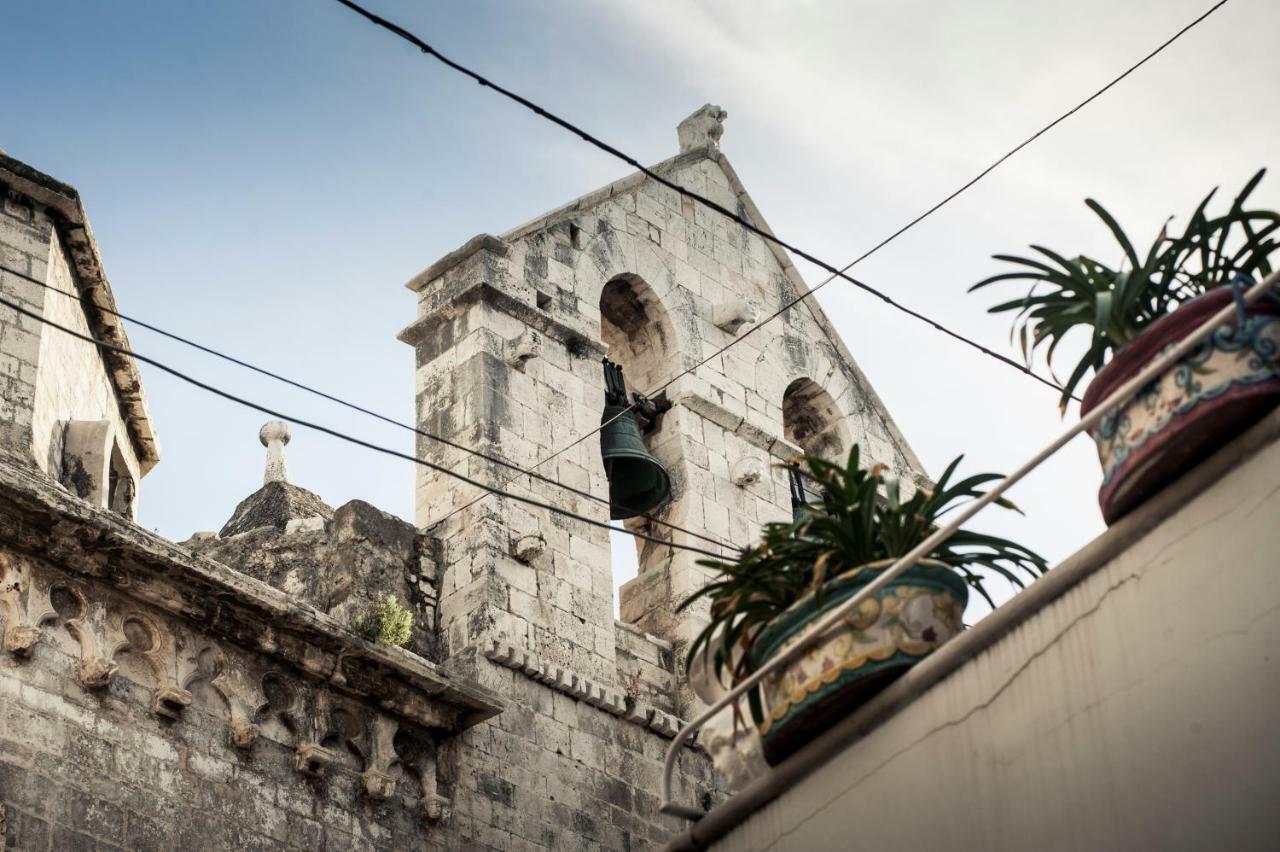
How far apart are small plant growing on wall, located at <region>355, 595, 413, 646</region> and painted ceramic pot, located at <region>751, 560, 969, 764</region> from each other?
3.93 m

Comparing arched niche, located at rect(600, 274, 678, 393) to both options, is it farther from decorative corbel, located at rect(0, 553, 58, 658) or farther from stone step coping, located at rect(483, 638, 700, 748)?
decorative corbel, located at rect(0, 553, 58, 658)

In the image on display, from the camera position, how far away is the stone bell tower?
11.2 metres

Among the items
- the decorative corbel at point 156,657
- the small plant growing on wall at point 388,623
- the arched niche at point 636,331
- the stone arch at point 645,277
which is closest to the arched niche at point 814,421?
the stone arch at point 645,277

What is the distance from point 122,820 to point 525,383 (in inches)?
170

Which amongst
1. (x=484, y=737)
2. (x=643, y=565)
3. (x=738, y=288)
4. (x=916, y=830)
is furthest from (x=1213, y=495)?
(x=738, y=288)

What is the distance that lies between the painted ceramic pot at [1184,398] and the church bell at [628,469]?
6356 mm

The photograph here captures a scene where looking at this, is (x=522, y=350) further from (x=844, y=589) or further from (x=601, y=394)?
(x=844, y=589)

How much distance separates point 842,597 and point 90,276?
18.7ft

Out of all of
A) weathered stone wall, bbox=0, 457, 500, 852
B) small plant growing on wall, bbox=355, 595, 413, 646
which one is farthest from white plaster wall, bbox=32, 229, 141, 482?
small plant growing on wall, bbox=355, 595, 413, 646

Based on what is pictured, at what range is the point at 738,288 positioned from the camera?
14047mm

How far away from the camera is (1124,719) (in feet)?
18.1

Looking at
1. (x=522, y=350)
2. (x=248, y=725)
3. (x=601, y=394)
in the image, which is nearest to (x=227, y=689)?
(x=248, y=725)

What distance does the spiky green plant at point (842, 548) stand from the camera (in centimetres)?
689

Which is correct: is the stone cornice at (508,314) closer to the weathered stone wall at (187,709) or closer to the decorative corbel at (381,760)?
the weathered stone wall at (187,709)
